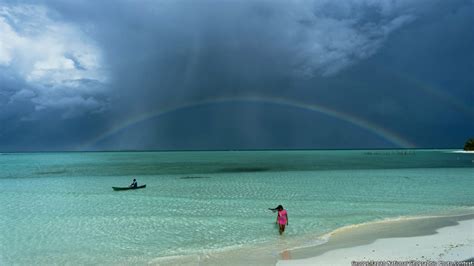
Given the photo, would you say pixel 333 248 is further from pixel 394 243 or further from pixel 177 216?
pixel 177 216

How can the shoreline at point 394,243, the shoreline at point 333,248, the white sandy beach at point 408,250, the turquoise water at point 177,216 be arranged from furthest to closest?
1. the turquoise water at point 177,216
2. the shoreline at point 333,248
3. the shoreline at point 394,243
4. the white sandy beach at point 408,250

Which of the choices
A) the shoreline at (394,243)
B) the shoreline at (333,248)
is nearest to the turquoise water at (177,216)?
the shoreline at (333,248)

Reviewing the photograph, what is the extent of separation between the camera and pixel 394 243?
50.0 ft

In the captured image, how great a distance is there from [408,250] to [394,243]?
1.27 metres

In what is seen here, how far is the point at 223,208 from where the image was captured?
26.0 m

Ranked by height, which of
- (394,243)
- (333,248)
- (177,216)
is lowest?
(177,216)

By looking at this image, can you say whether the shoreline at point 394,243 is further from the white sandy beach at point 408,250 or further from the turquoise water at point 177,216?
the turquoise water at point 177,216

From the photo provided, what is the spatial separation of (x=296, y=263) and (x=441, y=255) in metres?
5.20

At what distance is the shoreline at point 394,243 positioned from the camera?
13.0m

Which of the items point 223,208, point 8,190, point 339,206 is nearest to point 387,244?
point 339,206

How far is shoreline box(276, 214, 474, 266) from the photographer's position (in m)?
13.0

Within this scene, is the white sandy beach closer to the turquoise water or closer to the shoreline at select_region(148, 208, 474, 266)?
the shoreline at select_region(148, 208, 474, 266)

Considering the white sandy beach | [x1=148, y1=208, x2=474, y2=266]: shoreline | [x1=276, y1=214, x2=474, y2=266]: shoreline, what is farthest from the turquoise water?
the white sandy beach

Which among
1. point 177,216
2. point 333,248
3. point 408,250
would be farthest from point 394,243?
point 177,216
